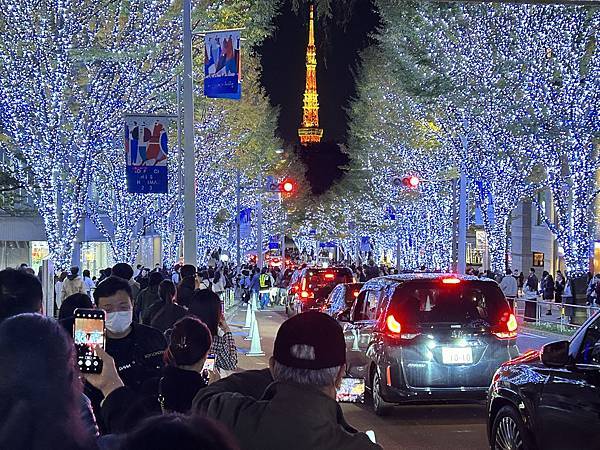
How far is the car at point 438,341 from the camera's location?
11641 mm

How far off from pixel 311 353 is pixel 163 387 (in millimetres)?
1286

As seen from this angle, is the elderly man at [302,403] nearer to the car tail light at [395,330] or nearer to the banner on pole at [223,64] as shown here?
the car tail light at [395,330]

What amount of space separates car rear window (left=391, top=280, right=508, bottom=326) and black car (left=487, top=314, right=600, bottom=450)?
3.33 m

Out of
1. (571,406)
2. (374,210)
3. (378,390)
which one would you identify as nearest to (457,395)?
(378,390)

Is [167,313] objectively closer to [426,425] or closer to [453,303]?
[426,425]

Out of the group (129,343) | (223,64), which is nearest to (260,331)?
(223,64)

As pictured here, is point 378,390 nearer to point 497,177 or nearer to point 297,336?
point 297,336

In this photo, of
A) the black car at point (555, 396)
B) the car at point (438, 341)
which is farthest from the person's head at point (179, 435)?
the car at point (438, 341)

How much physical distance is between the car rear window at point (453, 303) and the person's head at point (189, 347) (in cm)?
706

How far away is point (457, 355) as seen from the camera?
1167 centimetres

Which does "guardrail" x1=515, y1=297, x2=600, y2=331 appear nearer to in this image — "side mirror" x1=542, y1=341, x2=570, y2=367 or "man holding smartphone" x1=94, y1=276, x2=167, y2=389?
"side mirror" x1=542, y1=341, x2=570, y2=367

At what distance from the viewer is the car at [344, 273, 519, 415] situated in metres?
11.6

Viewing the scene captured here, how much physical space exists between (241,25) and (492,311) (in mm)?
15755

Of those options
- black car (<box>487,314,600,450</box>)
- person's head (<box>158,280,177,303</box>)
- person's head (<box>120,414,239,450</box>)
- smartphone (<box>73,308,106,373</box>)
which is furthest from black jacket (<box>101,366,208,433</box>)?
person's head (<box>158,280,177,303</box>)
